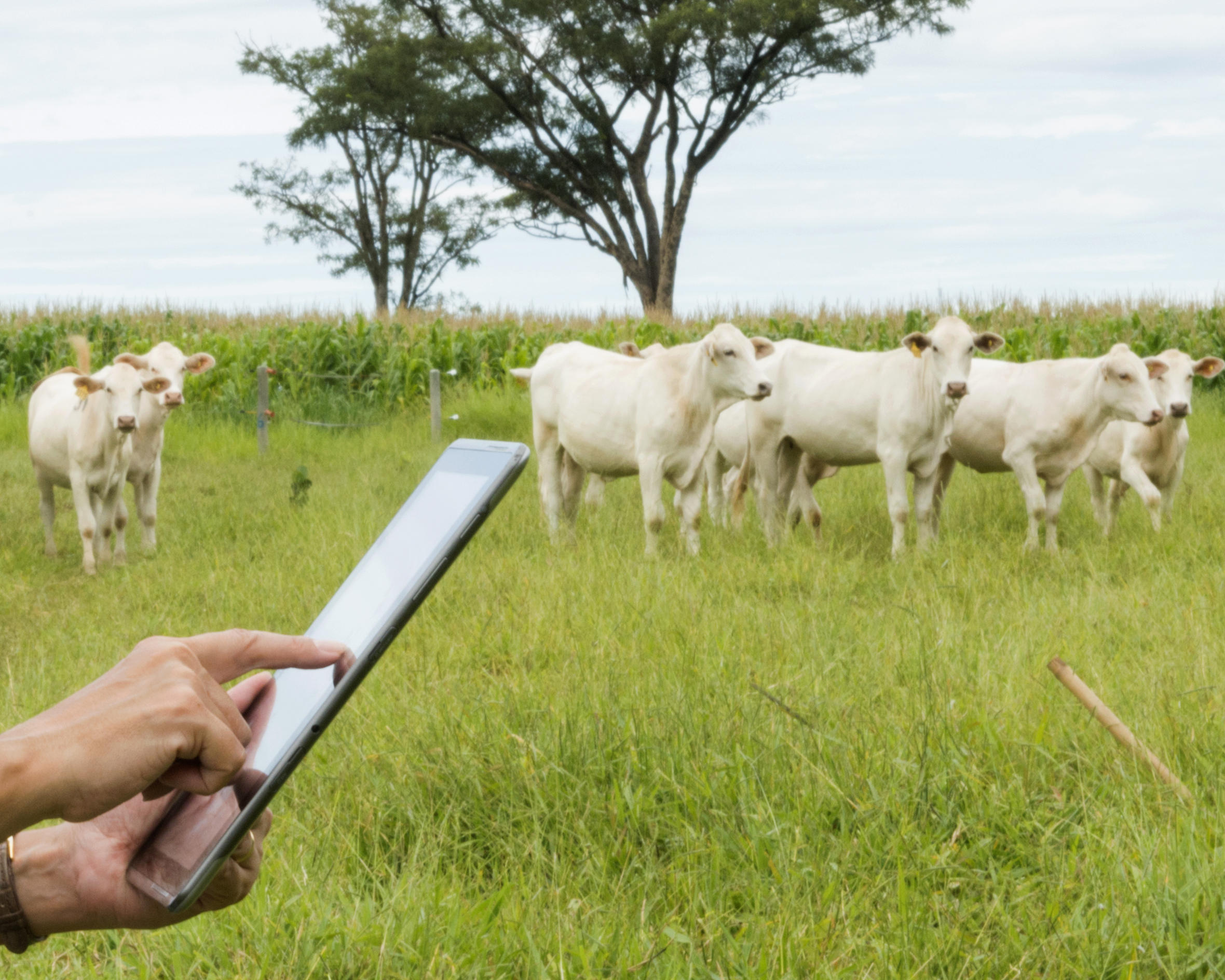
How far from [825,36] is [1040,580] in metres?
27.0

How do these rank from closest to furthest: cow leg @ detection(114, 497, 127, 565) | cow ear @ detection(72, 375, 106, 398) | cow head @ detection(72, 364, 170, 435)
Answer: cow head @ detection(72, 364, 170, 435)
cow ear @ detection(72, 375, 106, 398)
cow leg @ detection(114, 497, 127, 565)

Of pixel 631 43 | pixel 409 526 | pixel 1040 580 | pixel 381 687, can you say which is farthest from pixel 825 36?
pixel 409 526

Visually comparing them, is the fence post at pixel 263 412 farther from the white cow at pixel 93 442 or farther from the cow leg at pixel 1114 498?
the cow leg at pixel 1114 498

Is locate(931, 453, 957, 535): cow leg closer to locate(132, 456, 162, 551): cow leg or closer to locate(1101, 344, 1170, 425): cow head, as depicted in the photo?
locate(1101, 344, 1170, 425): cow head

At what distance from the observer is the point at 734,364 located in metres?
8.21

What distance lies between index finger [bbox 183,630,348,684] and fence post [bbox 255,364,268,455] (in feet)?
49.6

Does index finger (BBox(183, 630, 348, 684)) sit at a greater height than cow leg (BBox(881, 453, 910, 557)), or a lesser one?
greater

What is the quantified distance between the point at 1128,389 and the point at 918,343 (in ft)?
5.07

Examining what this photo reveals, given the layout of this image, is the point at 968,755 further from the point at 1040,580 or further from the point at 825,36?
the point at 825,36

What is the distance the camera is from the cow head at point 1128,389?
842 cm

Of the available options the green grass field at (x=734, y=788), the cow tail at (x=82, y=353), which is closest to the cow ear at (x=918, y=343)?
the green grass field at (x=734, y=788)

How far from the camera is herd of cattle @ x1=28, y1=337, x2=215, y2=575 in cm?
915

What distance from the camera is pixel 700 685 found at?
13.6 feet

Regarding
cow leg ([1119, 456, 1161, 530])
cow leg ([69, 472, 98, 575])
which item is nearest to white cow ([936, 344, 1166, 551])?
cow leg ([1119, 456, 1161, 530])
